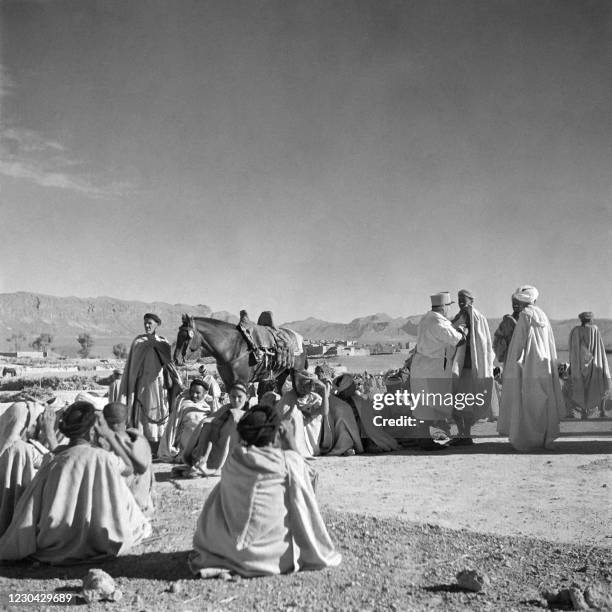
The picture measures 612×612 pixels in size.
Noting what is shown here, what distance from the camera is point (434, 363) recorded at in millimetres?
10406

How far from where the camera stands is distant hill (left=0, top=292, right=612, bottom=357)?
14088 centimetres

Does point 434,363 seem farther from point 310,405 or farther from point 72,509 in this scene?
point 72,509

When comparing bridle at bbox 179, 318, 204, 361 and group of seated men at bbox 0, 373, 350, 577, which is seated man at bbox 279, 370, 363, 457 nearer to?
bridle at bbox 179, 318, 204, 361

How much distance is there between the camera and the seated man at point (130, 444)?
16.7 feet

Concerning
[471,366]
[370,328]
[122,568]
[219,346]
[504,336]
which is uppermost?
[370,328]

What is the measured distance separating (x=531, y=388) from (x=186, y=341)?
5162 millimetres

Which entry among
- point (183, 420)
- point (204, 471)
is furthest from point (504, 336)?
point (204, 471)

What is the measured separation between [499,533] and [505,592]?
1.30 metres

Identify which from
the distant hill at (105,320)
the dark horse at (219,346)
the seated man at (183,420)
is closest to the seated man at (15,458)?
the seated man at (183,420)

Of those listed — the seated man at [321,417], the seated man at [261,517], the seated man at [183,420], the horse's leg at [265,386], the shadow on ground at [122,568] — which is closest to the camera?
the seated man at [261,517]

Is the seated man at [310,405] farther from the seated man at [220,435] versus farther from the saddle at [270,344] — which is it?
the seated man at [220,435]

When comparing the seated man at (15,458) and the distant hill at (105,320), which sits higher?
the distant hill at (105,320)

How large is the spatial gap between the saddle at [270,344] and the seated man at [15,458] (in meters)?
5.43

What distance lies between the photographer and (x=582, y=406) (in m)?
13.4
